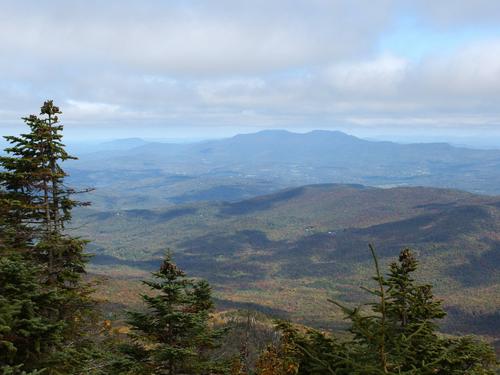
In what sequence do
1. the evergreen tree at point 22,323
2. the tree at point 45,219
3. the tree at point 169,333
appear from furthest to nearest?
1. the tree at point 45,219
2. the tree at point 169,333
3. the evergreen tree at point 22,323

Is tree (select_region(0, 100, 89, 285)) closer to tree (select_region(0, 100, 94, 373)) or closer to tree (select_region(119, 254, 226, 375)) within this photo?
tree (select_region(0, 100, 94, 373))

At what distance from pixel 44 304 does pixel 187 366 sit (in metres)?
7.27

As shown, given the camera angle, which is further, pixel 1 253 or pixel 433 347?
pixel 1 253

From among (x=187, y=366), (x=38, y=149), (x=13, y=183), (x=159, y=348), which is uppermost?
(x=38, y=149)

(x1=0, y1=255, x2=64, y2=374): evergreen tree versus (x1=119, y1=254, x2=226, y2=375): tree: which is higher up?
(x1=0, y1=255, x2=64, y2=374): evergreen tree

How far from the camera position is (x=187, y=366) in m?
20.6

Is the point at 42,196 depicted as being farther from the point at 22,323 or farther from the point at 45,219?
the point at 22,323

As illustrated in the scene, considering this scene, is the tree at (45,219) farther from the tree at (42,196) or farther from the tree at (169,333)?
the tree at (169,333)

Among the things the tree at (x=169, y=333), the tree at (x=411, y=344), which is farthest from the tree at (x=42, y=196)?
the tree at (x=411, y=344)

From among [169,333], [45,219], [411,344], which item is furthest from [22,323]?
[411,344]

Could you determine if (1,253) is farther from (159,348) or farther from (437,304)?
(437,304)

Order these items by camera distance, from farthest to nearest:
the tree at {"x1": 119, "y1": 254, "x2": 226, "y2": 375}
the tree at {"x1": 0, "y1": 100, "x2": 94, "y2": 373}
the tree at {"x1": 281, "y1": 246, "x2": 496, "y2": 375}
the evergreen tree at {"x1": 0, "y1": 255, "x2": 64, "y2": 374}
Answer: the tree at {"x1": 0, "y1": 100, "x2": 94, "y2": 373}
the tree at {"x1": 119, "y1": 254, "x2": 226, "y2": 375}
the tree at {"x1": 281, "y1": 246, "x2": 496, "y2": 375}
the evergreen tree at {"x1": 0, "y1": 255, "x2": 64, "y2": 374}

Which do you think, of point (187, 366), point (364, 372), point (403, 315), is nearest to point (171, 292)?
point (187, 366)

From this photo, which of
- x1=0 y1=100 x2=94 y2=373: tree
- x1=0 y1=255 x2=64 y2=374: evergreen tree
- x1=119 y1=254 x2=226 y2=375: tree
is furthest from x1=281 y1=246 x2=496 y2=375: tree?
x1=0 y1=100 x2=94 y2=373: tree
